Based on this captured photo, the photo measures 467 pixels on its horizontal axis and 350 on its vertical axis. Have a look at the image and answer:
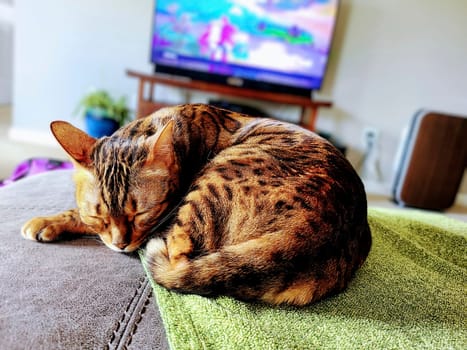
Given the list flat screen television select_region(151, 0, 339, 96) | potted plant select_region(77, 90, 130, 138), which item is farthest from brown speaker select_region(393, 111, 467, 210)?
potted plant select_region(77, 90, 130, 138)

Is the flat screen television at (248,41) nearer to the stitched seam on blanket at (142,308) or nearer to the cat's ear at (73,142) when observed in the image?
the cat's ear at (73,142)

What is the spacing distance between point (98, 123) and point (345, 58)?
2.03 meters

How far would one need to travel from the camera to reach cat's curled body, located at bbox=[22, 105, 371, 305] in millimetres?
640

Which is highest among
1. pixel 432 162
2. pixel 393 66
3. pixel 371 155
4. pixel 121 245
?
pixel 393 66

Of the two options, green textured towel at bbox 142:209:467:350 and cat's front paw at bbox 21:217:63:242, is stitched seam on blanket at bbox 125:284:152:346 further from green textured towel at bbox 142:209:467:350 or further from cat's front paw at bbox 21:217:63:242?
cat's front paw at bbox 21:217:63:242

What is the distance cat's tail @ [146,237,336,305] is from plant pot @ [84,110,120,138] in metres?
2.31

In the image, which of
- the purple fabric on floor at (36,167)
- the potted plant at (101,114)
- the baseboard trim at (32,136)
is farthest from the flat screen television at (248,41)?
the purple fabric on floor at (36,167)

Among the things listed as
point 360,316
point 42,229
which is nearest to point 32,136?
point 42,229

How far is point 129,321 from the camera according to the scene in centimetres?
56

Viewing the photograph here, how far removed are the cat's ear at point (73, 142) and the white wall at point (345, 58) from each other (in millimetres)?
2377

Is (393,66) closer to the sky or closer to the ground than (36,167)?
closer to the sky

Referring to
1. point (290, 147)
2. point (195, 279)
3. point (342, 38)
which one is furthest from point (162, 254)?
point (342, 38)

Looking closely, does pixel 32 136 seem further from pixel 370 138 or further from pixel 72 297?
pixel 72 297

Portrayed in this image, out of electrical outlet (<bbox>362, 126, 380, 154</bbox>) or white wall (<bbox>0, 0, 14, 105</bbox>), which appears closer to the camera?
electrical outlet (<bbox>362, 126, 380, 154</bbox>)
